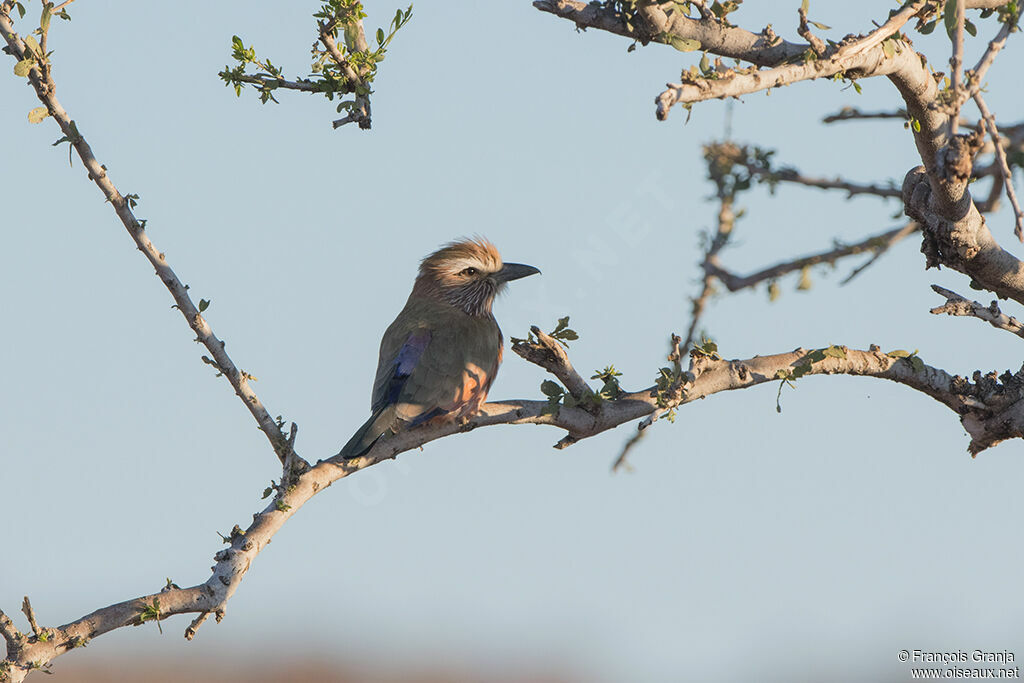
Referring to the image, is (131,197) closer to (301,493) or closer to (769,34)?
(301,493)

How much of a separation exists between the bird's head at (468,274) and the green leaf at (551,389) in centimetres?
380

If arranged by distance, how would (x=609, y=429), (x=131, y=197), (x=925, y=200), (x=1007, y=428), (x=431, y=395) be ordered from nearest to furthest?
(x=131, y=197) → (x=925, y=200) → (x=609, y=429) → (x=1007, y=428) → (x=431, y=395)

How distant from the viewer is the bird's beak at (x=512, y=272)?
9.56m

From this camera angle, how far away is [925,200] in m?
5.17

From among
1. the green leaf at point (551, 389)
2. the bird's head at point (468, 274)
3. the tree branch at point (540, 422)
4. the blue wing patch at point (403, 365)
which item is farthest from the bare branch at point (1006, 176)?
the bird's head at point (468, 274)

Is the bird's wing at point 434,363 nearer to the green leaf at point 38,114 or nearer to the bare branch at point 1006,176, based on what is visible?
the green leaf at point 38,114

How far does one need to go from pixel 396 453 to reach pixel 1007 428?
315cm

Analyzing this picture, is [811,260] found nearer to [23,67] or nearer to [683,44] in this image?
[683,44]

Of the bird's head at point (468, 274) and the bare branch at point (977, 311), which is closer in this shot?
the bare branch at point (977, 311)

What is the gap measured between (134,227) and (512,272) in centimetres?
510

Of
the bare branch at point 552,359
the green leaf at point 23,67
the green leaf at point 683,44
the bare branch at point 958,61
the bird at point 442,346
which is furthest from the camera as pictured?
the bird at point 442,346

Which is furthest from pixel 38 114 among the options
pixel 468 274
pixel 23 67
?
pixel 468 274

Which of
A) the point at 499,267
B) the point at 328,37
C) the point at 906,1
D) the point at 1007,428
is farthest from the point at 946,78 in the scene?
the point at 499,267

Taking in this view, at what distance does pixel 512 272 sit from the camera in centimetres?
962
